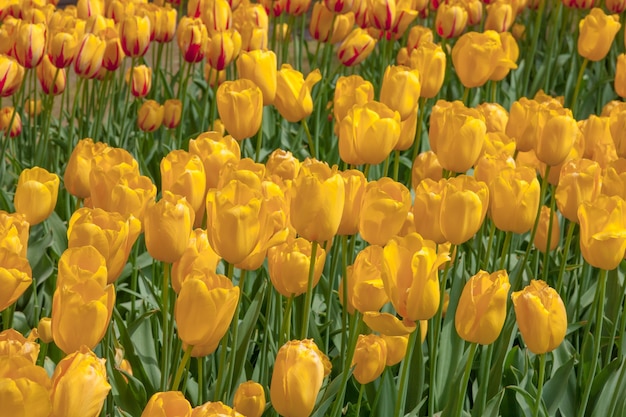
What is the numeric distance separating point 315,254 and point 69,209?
4.69ft

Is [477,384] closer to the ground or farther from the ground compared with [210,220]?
closer to the ground

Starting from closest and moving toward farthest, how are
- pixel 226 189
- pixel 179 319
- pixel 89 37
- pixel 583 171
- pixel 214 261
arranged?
1. pixel 179 319
2. pixel 226 189
3. pixel 214 261
4. pixel 583 171
5. pixel 89 37

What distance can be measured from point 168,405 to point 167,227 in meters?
0.38

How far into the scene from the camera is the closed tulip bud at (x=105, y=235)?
1.34 metres

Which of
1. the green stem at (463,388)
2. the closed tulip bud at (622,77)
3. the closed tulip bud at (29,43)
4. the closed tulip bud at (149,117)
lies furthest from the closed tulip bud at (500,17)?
the green stem at (463,388)

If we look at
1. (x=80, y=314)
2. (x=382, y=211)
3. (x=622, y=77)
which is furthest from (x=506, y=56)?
(x=80, y=314)

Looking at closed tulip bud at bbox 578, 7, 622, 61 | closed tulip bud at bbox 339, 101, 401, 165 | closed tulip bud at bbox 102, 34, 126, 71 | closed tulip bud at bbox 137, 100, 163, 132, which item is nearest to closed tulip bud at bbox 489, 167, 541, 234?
closed tulip bud at bbox 339, 101, 401, 165

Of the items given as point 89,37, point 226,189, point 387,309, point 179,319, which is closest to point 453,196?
point 226,189

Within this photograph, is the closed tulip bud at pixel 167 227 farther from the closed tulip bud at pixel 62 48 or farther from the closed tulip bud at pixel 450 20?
the closed tulip bud at pixel 450 20

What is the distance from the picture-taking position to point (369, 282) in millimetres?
1408

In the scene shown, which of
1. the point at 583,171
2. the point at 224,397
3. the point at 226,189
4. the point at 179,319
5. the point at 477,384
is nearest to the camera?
the point at 179,319

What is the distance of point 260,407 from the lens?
1.33 meters

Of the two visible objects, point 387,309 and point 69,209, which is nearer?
point 387,309

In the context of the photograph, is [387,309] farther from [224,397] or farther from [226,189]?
[226,189]
